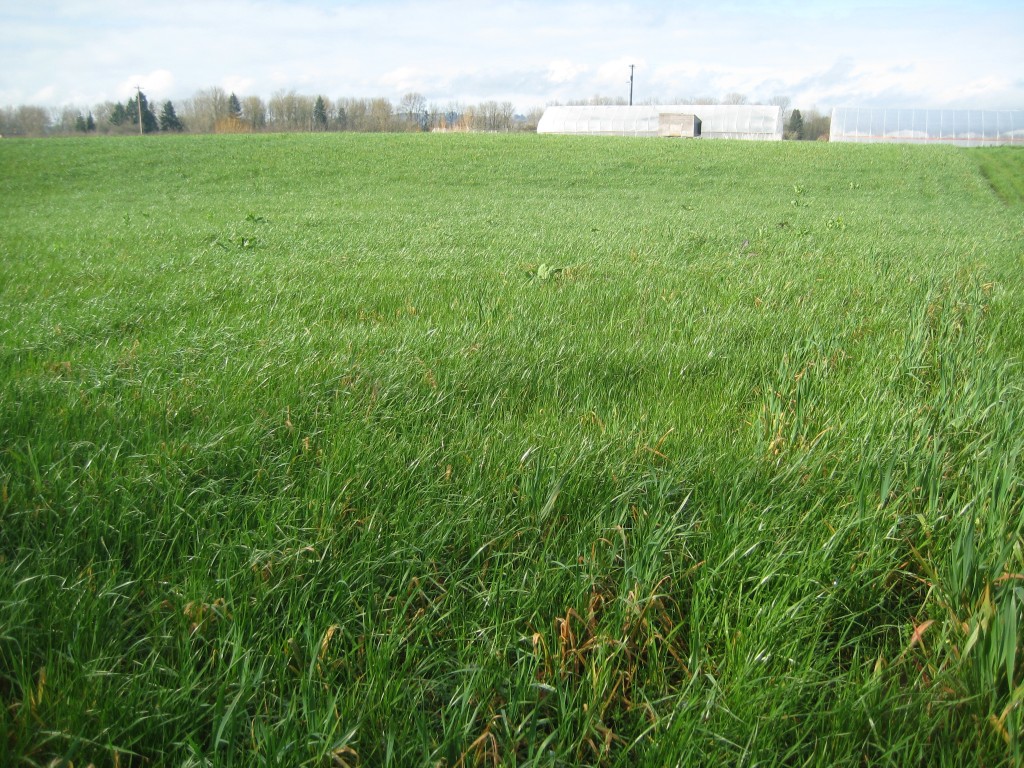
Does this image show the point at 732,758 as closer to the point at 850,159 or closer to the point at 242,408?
the point at 242,408

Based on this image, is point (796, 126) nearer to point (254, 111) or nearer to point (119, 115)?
point (254, 111)

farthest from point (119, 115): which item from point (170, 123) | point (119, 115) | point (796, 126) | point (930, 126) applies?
point (930, 126)

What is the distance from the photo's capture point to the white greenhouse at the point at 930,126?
57.3 m

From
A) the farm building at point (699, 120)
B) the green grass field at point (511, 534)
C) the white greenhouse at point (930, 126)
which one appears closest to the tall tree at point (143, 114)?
the farm building at point (699, 120)

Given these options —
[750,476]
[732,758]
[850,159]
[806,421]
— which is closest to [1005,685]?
[732,758]

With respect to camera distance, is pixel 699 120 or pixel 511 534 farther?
pixel 699 120

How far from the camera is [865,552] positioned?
1.97m

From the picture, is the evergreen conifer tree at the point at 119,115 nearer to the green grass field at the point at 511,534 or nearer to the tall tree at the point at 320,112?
the tall tree at the point at 320,112

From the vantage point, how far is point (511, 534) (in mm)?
2094

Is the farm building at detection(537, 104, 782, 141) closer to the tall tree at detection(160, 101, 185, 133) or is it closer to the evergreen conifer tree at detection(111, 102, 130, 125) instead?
the tall tree at detection(160, 101, 185, 133)

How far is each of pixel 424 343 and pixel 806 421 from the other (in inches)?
76.2

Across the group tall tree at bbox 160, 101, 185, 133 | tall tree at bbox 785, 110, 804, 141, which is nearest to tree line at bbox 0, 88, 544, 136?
tall tree at bbox 160, 101, 185, 133

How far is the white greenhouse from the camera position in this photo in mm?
57344

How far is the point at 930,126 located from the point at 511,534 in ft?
229
